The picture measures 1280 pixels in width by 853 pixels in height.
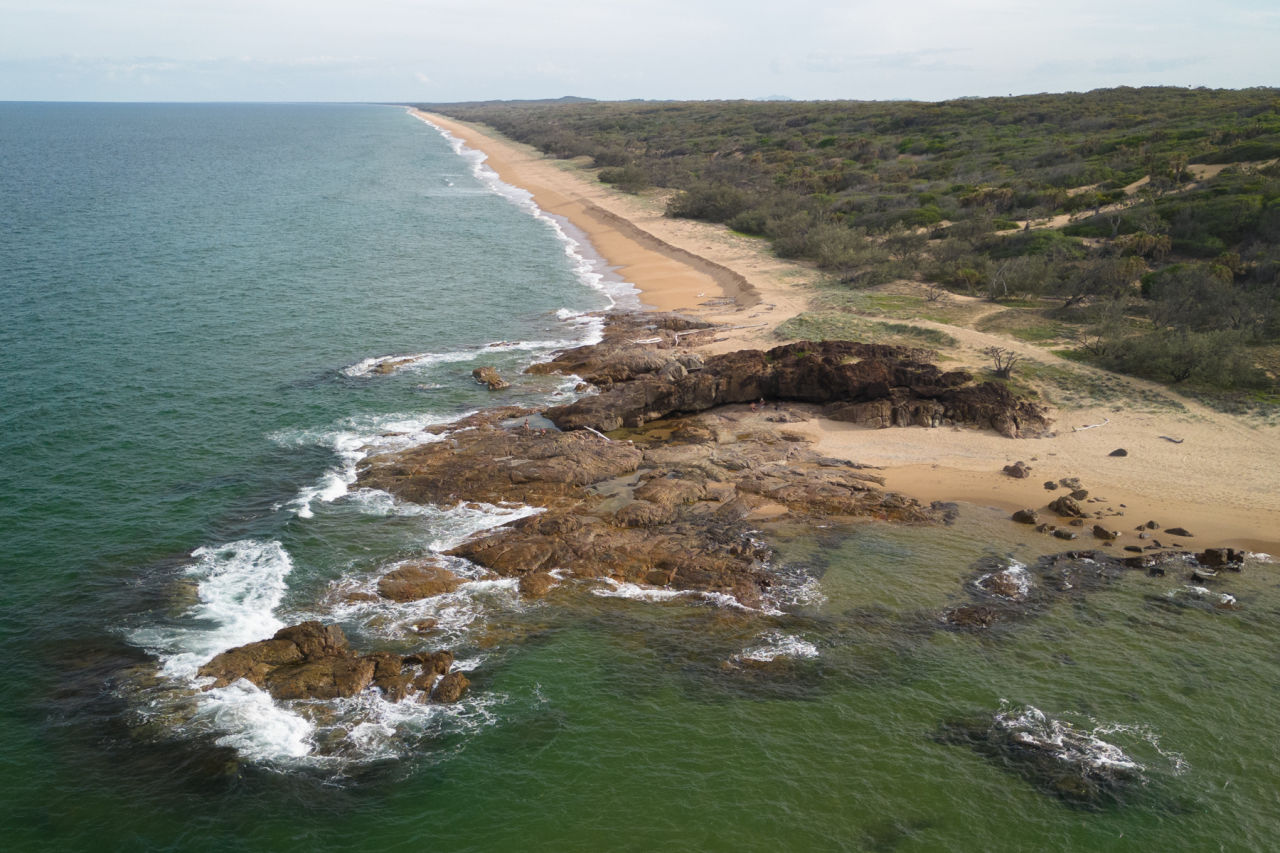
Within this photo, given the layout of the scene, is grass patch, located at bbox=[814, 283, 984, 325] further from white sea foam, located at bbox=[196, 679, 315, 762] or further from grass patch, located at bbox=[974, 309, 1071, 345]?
white sea foam, located at bbox=[196, 679, 315, 762]

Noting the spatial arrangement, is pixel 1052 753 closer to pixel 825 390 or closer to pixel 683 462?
pixel 683 462

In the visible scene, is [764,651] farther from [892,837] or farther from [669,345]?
[669,345]

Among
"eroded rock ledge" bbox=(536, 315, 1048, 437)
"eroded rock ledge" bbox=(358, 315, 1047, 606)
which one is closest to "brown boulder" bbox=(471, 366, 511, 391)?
"eroded rock ledge" bbox=(358, 315, 1047, 606)

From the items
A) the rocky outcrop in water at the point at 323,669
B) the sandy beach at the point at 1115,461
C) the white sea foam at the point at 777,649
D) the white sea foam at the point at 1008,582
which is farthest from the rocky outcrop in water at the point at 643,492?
the rocky outcrop in water at the point at 323,669

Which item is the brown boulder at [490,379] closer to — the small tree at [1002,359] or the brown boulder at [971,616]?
the small tree at [1002,359]

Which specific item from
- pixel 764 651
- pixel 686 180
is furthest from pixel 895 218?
pixel 764 651

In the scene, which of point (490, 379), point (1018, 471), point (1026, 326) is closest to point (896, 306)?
point (1026, 326)

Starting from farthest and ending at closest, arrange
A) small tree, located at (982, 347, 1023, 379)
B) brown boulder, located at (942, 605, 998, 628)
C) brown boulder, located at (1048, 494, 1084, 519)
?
small tree, located at (982, 347, 1023, 379) → brown boulder, located at (1048, 494, 1084, 519) → brown boulder, located at (942, 605, 998, 628)
